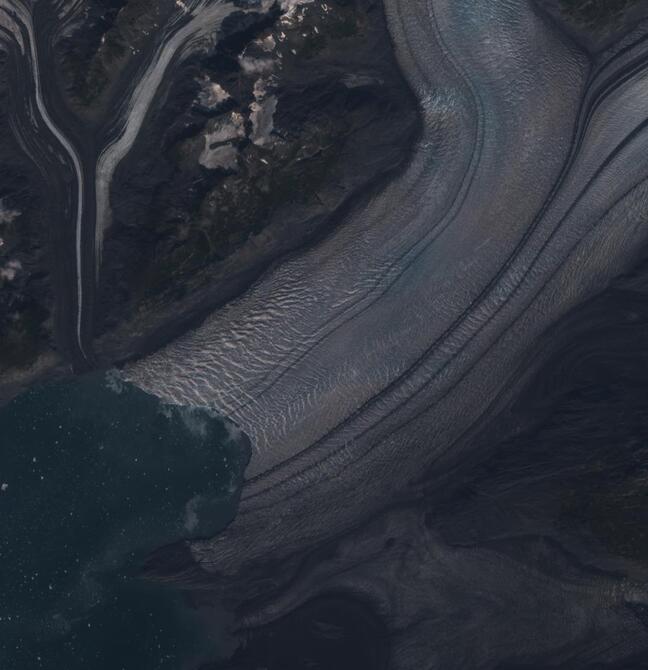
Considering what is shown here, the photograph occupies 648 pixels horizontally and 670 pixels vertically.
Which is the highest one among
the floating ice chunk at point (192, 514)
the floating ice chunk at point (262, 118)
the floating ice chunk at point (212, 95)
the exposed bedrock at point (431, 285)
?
the floating ice chunk at point (212, 95)

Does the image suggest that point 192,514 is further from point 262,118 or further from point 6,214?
point 262,118

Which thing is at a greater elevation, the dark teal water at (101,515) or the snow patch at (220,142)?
the snow patch at (220,142)

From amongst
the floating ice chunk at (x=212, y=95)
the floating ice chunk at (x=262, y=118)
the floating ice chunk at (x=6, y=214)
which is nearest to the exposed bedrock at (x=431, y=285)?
the floating ice chunk at (x=262, y=118)

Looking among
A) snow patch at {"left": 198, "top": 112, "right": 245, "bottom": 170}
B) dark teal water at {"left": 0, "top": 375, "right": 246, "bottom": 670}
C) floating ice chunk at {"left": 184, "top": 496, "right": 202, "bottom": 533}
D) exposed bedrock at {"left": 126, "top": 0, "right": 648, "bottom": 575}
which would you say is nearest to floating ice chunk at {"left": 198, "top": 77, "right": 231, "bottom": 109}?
snow patch at {"left": 198, "top": 112, "right": 245, "bottom": 170}

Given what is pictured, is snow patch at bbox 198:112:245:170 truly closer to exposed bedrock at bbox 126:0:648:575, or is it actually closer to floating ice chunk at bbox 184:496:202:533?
exposed bedrock at bbox 126:0:648:575

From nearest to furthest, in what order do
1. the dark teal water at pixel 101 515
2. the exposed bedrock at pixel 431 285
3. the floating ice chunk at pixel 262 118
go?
the floating ice chunk at pixel 262 118 → the dark teal water at pixel 101 515 → the exposed bedrock at pixel 431 285

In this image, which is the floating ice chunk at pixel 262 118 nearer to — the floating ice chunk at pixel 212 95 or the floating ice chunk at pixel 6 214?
the floating ice chunk at pixel 212 95
